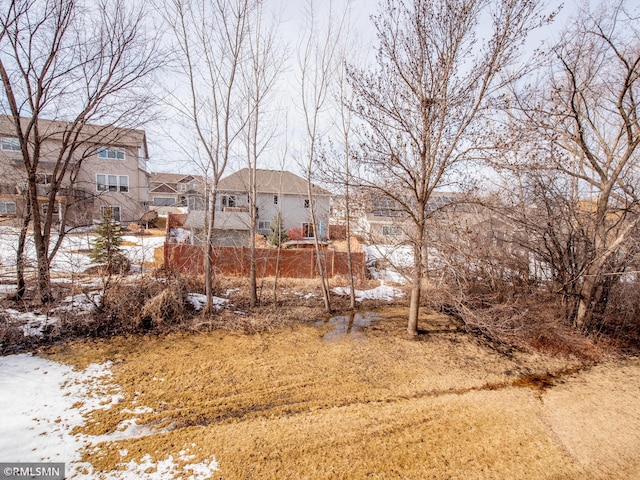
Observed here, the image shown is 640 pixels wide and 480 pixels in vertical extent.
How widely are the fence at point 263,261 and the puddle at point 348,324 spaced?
3.60 meters

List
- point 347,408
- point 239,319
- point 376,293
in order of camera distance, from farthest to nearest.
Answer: point 376,293 < point 239,319 < point 347,408

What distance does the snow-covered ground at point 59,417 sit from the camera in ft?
10.1

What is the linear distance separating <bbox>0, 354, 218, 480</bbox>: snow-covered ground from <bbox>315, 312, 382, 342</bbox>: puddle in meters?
4.09

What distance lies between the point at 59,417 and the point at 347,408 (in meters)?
3.91

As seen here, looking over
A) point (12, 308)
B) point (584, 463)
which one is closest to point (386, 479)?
point (584, 463)

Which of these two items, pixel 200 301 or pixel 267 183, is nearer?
pixel 200 301

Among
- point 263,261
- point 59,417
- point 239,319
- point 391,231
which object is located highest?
point 391,231

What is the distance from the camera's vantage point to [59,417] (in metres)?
3.77

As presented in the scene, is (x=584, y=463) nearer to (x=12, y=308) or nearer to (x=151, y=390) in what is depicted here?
(x=151, y=390)

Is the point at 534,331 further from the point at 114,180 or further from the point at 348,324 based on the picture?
the point at 114,180

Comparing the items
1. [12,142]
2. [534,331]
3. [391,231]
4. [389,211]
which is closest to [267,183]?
[12,142]

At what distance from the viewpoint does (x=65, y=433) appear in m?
3.50

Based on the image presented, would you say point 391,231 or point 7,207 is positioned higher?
point 7,207

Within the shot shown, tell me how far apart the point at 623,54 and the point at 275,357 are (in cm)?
964
